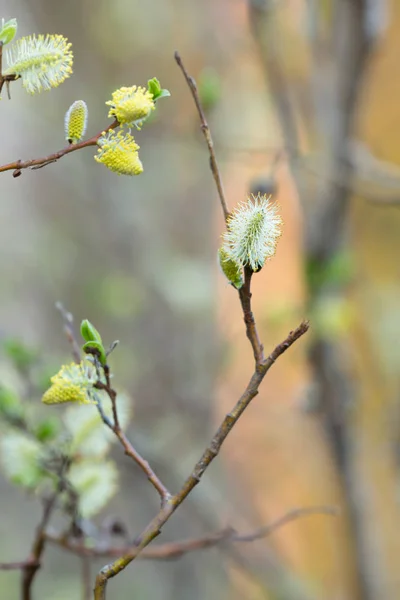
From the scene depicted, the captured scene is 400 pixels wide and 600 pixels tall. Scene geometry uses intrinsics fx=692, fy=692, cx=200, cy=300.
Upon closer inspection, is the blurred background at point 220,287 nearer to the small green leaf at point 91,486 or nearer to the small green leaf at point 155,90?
the small green leaf at point 91,486

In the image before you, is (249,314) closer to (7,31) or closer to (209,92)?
(7,31)

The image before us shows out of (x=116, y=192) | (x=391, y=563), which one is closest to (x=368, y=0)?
(x=116, y=192)

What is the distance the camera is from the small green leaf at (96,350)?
10.9 inches

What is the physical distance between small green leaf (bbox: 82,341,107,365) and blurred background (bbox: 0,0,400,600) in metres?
0.57

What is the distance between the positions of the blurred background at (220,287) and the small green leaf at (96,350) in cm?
57

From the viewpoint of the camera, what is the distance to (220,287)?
145cm

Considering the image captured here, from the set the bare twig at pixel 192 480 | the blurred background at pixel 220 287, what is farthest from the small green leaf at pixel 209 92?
the bare twig at pixel 192 480

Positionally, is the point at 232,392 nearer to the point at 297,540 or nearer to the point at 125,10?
the point at 297,540

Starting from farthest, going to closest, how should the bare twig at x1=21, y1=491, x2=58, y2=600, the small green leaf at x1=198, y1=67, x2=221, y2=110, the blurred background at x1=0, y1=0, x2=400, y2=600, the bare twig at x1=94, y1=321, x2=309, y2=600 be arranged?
the blurred background at x1=0, y1=0, x2=400, y2=600 < the small green leaf at x1=198, y1=67, x2=221, y2=110 < the bare twig at x1=21, y1=491, x2=58, y2=600 < the bare twig at x1=94, y1=321, x2=309, y2=600

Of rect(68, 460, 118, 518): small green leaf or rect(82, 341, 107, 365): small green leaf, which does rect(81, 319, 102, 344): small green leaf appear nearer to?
rect(82, 341, 107, 365): small green leaf

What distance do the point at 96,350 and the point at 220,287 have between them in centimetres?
117

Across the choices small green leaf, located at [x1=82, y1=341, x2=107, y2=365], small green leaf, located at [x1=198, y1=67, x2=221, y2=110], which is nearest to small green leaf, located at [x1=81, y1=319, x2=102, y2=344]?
small green leaf, located at [x1=82, y1=341, x2=107, y2=365]

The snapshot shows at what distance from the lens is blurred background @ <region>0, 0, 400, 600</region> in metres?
0.90

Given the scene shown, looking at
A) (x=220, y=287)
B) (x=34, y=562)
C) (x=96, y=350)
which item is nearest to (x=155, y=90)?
(x=96, y=350)
